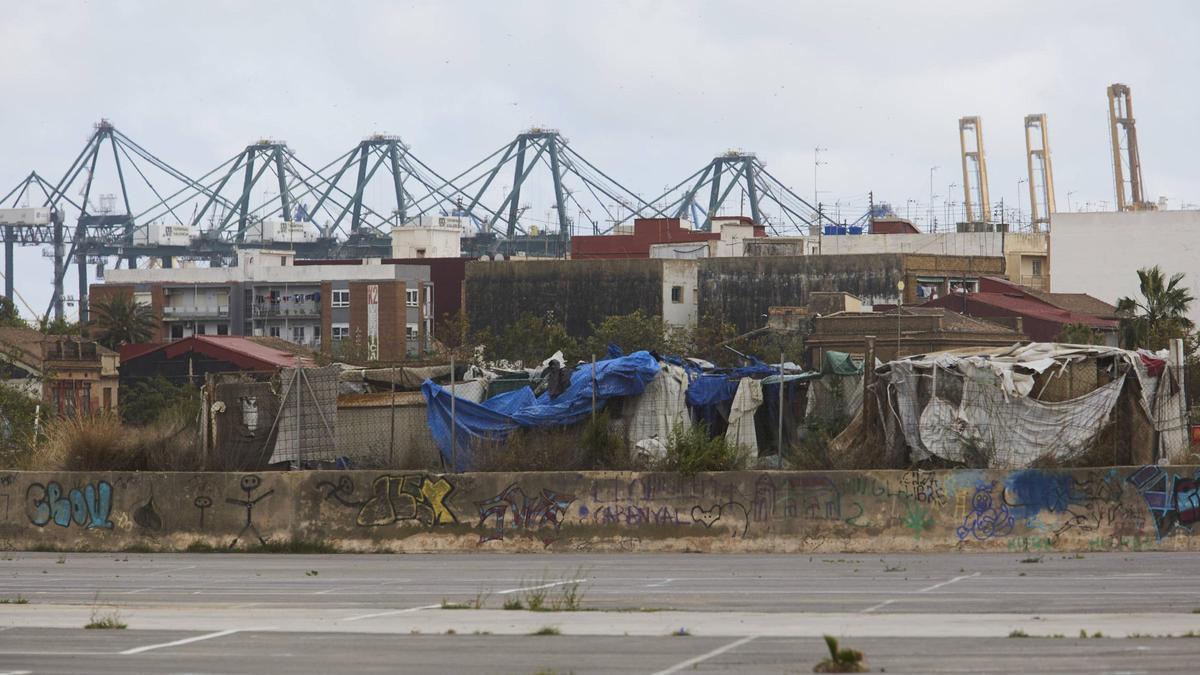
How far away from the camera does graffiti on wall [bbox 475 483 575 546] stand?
2884cm

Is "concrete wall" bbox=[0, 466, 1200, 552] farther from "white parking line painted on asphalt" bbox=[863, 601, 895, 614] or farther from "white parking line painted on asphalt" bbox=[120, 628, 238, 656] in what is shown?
"white parking line painted on asphalt" bbox=[120, 628, 238, 656]

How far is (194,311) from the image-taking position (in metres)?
142

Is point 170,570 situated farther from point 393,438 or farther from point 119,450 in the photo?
point 119,450

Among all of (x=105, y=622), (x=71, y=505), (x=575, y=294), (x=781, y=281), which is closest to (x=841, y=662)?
(x=105, y=622)

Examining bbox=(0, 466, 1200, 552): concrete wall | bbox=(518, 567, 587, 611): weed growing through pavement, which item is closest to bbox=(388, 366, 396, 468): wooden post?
bbox=(0, 466, 1200, 552): concrete wall

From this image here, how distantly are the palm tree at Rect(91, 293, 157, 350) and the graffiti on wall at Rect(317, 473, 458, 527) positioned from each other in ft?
291

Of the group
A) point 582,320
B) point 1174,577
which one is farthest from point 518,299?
point 1174,577

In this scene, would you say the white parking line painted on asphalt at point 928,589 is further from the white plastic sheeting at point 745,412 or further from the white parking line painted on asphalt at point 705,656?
the white plastic sheeting at point 745,412

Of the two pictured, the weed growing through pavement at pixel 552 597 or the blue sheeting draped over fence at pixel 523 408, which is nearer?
the weed growing through pavement at pixel 552 597

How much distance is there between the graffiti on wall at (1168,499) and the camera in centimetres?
2664

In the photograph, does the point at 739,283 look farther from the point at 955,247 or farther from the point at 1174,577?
the point at 1174,577

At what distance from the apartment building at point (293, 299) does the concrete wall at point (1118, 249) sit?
44.7 metres

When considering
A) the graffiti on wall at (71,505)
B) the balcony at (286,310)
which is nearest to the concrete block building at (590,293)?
the balcony at (286,310)

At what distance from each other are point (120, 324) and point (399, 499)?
91533mm
